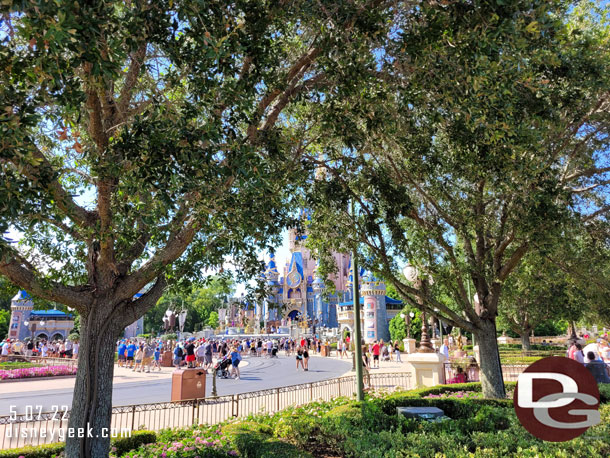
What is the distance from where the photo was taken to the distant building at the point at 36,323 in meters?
53.9

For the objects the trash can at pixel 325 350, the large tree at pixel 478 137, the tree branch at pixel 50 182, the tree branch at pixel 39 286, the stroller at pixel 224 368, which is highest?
the large tree at pixel 478 137

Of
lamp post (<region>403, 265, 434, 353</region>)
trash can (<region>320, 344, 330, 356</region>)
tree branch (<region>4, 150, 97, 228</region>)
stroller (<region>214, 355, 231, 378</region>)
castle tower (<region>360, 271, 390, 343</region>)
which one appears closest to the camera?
tree branch (<region>4, 150, 97, 228</region>)

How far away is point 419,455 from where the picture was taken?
226 inches

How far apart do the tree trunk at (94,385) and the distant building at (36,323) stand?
173 feet

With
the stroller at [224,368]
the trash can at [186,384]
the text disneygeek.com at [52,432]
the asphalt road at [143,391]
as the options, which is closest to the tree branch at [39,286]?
the text disneygeek.com at [52,432]

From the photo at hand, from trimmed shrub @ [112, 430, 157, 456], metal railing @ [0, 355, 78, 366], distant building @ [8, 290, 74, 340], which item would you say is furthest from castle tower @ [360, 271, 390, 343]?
trimmed shrub @ [112, 430, 157, 456]

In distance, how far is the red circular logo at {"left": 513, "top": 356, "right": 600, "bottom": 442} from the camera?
4.61m

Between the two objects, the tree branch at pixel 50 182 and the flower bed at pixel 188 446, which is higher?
the tree branch at pixel 50 182

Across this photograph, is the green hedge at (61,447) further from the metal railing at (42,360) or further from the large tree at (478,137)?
the metal railing at (42,360)

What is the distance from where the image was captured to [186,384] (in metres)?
12.9

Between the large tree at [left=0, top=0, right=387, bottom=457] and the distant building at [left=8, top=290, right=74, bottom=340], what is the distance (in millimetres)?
52947

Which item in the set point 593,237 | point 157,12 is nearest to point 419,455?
point 157,12

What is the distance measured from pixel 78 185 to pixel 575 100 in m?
9.82

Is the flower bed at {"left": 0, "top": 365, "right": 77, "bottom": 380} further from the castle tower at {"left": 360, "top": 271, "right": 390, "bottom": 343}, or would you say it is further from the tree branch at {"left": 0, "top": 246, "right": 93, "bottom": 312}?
the castle tower at {"left": 360, "top": 271, "right": 390, "bottom": 343}
